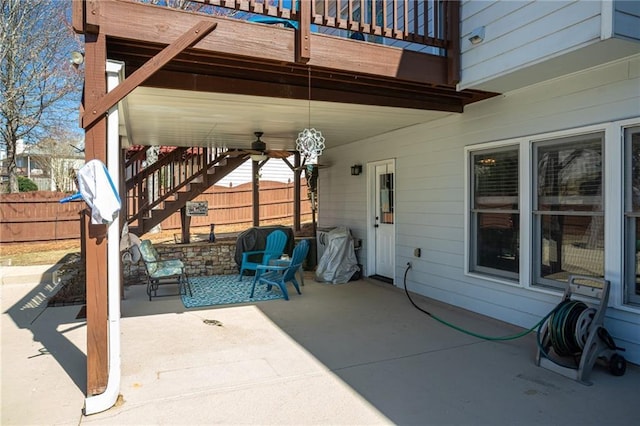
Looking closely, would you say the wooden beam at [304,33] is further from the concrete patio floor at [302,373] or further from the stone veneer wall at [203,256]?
the stone veneer wall at [203,256]

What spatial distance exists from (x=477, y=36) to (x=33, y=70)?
506 inches

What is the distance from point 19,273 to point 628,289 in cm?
897

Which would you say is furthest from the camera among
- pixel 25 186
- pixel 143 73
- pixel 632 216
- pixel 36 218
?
pixel 25 186

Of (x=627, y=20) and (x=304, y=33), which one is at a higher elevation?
(x=304, y=33)

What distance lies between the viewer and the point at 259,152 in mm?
7332

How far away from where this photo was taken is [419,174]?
19.4ft

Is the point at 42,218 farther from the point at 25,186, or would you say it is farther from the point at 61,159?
the point at 61,159

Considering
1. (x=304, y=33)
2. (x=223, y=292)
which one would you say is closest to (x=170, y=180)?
(x=223, y=292)

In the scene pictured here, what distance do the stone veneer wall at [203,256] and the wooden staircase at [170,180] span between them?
27.7 inches

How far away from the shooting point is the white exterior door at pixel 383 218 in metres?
6.79

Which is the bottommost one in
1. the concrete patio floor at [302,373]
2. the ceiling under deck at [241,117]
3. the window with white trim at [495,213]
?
the concrete patio floor at [302,373]

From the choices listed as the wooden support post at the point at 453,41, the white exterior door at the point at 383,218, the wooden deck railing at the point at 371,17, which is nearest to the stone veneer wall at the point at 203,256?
the white exterior door at the point at 383,218

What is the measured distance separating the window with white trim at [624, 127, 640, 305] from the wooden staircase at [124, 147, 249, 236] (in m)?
6.69

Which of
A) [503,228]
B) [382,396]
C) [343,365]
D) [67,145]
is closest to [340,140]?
[503,228]
